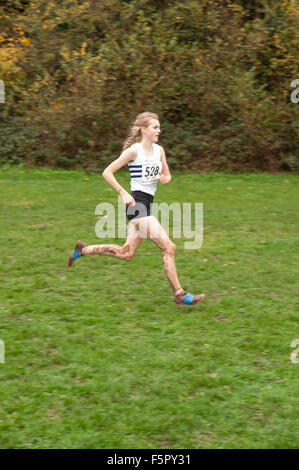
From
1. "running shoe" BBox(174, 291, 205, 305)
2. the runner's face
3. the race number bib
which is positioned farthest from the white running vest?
"running shoe" BBox(174, 291, 205, 305)

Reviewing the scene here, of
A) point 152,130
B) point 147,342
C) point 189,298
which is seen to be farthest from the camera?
point 189,298

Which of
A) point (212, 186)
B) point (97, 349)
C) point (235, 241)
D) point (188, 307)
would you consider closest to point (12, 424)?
point (97, 349)

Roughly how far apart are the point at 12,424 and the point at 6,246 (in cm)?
482

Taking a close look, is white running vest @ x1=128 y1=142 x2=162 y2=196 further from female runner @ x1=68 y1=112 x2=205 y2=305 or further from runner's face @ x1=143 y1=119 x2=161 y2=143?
runner's face @ x1=143 y1=119 x2=161 y2=143

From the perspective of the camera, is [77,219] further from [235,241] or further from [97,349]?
[97,349]

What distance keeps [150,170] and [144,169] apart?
6 cm

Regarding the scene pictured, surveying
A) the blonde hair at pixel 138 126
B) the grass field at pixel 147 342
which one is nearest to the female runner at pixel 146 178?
the blonde hair at pixel 138 126

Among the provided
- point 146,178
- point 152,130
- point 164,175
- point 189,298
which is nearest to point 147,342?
point 189,298

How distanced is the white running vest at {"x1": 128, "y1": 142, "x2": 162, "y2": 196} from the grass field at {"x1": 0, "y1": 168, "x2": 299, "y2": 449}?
1.23 meters

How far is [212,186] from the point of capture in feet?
45.9

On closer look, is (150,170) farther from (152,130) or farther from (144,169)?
(152,130)

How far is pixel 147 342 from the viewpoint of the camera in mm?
5953

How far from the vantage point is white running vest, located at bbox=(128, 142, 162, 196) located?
659cm
